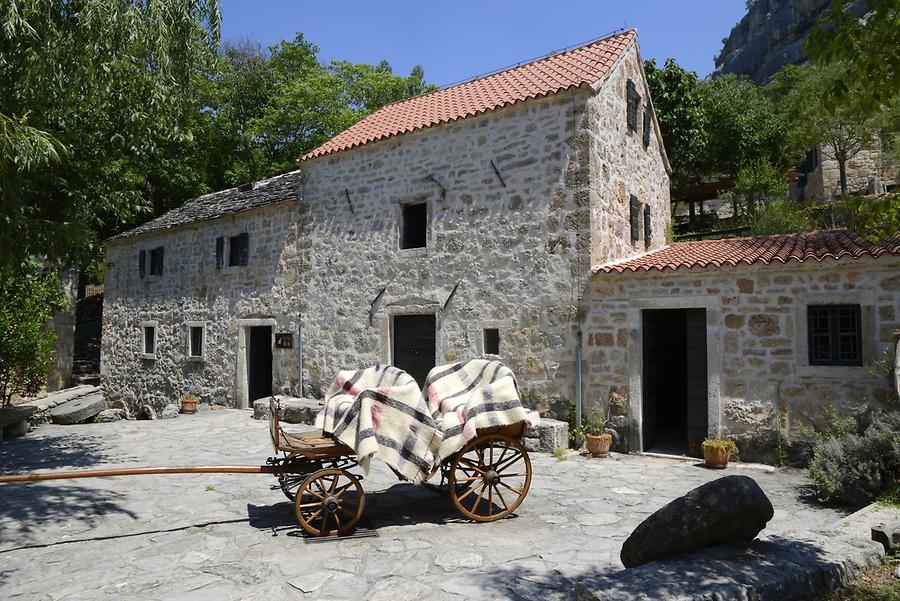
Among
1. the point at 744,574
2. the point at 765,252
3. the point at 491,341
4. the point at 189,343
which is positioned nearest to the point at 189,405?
the point at 189,343

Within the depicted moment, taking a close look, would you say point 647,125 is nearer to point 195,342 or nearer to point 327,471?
point 327,471

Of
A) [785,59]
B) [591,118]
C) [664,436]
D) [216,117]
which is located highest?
[785,59]

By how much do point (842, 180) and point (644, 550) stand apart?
829 inches

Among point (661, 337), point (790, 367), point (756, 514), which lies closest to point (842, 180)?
point (661, 337)

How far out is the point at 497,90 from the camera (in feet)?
39.5

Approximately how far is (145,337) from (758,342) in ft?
55.3

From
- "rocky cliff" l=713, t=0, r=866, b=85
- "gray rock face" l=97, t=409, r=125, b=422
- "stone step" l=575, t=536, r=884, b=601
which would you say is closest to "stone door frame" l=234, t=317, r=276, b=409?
"gray rock face" l=97, t=409, r=125, b=422

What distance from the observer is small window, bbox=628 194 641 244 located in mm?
11883

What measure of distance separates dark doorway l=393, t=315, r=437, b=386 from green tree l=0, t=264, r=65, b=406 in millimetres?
6794

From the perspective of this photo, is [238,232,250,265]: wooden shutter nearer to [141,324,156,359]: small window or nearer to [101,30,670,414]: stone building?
[101,30,670,414]: stone building

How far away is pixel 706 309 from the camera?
8.97 m

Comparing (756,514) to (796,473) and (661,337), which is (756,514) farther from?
(661,337)

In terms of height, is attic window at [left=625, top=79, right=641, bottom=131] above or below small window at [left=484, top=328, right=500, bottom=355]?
above

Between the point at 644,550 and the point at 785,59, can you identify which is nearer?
the point at 644,550
